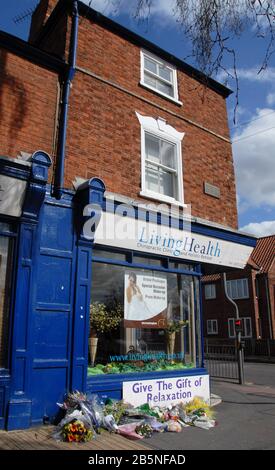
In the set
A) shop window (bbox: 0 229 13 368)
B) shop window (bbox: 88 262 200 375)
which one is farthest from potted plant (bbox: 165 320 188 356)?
shop window (bbox: 0 229 13 368)

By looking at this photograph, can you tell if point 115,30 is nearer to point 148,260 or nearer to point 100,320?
point 148,260

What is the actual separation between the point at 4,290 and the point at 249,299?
26.0 meters

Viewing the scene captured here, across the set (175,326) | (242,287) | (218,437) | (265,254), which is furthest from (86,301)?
(265,254)

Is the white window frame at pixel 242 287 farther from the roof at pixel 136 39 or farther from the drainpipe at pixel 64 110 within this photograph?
the drainpipe at pixel 64 110

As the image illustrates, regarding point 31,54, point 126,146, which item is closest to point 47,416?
→ point 126,146

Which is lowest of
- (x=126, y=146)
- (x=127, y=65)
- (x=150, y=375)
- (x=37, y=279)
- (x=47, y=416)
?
(x=47, y=416)

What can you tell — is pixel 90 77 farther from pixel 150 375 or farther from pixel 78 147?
pixel 150 375

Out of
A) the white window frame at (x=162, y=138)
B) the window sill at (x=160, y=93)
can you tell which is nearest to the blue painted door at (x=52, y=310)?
the white window frame at (x=162, y=138)

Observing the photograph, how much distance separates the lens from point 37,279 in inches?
260

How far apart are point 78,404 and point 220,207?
240 inches

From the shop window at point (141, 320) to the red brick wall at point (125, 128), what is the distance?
5.74ft

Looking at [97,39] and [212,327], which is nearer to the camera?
[97,39]

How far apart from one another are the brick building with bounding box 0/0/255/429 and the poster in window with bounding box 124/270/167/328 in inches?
1.0

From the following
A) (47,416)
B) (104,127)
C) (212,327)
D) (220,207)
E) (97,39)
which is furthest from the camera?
(212,327)
